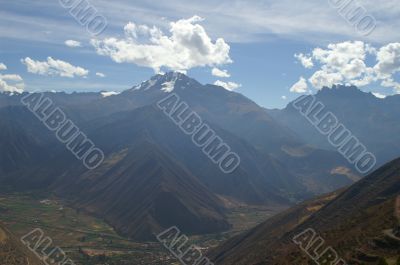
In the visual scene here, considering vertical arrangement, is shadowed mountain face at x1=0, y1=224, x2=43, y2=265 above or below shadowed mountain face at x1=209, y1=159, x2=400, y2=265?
below

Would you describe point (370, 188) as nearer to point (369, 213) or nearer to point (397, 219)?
point (369, 213)

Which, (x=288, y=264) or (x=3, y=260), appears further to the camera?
(x=3, y=260)

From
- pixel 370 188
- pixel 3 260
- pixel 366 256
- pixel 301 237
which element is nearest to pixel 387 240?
pixel 366 256

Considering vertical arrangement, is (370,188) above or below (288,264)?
above

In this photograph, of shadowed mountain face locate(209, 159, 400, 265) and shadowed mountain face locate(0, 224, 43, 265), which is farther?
shadowed mountain face locate(0, 224, 43, 265)

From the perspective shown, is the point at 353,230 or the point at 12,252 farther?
the point at 12,252

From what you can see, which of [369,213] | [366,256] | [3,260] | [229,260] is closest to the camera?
[366,256]
